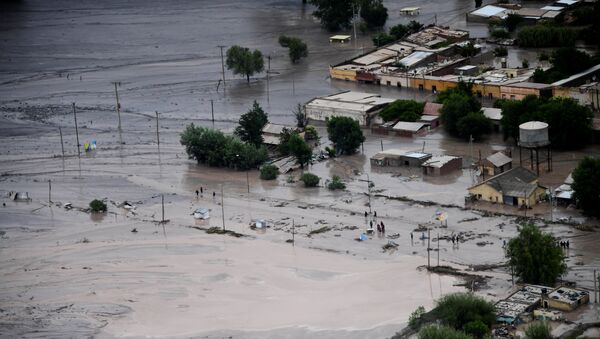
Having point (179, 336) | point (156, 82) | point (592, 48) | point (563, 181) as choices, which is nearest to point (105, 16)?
point (156, 82)

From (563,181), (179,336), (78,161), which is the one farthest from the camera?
(78,161)

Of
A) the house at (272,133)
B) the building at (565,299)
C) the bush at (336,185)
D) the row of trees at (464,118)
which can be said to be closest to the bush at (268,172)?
the bush at (336,185)

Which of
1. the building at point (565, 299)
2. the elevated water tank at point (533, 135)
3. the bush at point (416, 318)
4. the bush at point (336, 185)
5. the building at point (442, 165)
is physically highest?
the elevated water tank at point (533, 135)

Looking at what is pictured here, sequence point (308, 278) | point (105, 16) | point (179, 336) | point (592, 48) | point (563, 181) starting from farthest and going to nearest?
point (105, 16) → point (592, 48) → point (563, 181) → point (308, 278) → point (179, 336)

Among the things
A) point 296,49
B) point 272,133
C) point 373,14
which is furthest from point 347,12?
point 272,133

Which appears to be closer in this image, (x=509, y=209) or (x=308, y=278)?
(x=308, y=278)

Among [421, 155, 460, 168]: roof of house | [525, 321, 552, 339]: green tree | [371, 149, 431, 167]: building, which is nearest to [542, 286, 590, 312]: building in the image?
[525, 321, 552, 339]: green tree

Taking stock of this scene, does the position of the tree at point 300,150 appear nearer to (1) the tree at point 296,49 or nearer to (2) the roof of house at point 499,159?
(2) the roof of house at point 499,159

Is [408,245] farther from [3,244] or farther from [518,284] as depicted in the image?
[3,244]
